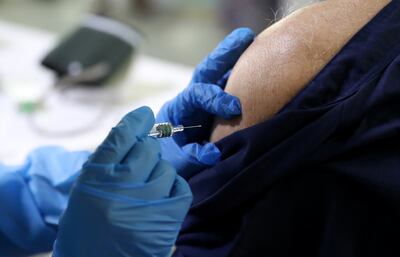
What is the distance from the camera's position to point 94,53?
4.84 feet

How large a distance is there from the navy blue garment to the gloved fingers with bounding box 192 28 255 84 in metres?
0.17

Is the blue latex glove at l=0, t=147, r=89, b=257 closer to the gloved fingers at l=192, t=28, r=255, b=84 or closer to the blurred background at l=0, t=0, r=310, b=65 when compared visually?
the gloved fingers at l=192, t=28, r=255, b=84

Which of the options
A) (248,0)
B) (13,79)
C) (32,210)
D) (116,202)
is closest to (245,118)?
(116,202)

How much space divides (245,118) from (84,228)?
10.8 inches

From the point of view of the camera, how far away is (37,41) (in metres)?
1.94

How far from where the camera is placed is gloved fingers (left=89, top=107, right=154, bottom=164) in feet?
1.93

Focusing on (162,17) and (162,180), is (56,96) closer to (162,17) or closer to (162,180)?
(162,180)

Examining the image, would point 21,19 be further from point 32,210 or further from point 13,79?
point 32,210

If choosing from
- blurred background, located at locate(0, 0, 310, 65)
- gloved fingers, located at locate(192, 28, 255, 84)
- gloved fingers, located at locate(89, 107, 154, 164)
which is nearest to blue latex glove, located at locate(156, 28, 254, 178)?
gloved fingers, located at locate(192, 28, 255, 84)

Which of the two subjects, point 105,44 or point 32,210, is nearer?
point 32,210

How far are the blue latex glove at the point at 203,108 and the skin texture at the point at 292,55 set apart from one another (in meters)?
0.03

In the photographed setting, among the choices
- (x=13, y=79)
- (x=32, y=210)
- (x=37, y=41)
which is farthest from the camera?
(x=37, y=41)

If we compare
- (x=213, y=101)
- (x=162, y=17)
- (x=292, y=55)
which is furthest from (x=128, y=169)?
(x=162, y=17)

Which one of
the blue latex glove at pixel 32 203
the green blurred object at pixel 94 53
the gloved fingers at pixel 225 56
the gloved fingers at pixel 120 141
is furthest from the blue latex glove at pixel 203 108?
the green blurred object at pixel 94 53
